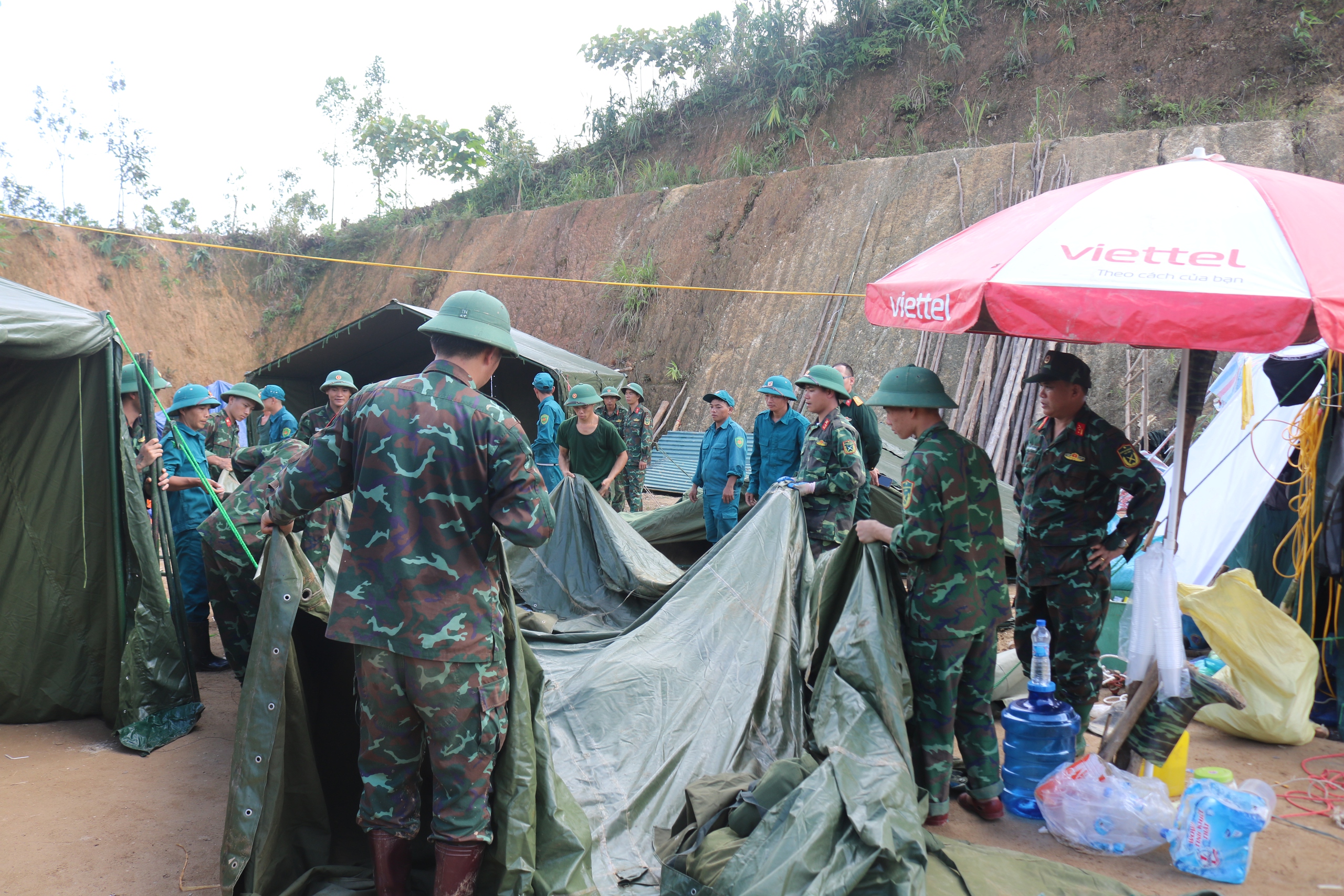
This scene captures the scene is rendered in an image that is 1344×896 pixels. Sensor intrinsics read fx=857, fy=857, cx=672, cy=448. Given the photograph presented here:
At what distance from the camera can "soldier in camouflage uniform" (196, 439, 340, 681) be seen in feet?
14.4

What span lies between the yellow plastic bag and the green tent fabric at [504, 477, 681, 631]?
3.29 metres

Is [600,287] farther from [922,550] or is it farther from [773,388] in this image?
[922,550]

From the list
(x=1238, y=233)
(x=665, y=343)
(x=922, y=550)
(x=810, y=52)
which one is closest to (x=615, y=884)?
(x=922, y=550)

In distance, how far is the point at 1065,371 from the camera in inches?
145

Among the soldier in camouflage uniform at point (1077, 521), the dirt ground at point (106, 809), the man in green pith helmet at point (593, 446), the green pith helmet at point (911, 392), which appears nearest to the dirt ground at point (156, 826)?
the dirt ground at point (106, 809)

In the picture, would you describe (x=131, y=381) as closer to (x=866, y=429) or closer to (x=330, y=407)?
(x=330, y=407)

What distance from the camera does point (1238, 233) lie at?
8.73 ft

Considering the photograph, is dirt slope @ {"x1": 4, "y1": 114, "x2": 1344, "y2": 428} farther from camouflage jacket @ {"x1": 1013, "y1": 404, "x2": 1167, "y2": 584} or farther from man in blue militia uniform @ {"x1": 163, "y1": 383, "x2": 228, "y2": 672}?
man in blue militia uniform @ {"x1": 163, "y1": 383, "x2": 228, "y2": 672}

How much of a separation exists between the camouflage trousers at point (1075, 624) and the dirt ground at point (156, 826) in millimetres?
622

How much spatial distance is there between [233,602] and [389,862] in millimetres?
2544

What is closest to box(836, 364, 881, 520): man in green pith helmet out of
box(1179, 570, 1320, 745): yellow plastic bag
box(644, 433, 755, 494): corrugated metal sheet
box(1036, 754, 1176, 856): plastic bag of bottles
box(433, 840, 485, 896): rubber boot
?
box(1179, 570, 1320, 745): yellow plastic bag

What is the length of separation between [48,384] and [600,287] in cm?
1331

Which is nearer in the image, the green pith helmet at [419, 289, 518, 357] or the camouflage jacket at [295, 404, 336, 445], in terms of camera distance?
the green pith helmet at [419, 289, 518, 357]

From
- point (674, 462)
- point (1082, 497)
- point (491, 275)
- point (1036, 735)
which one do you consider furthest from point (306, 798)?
point (491, 275)
